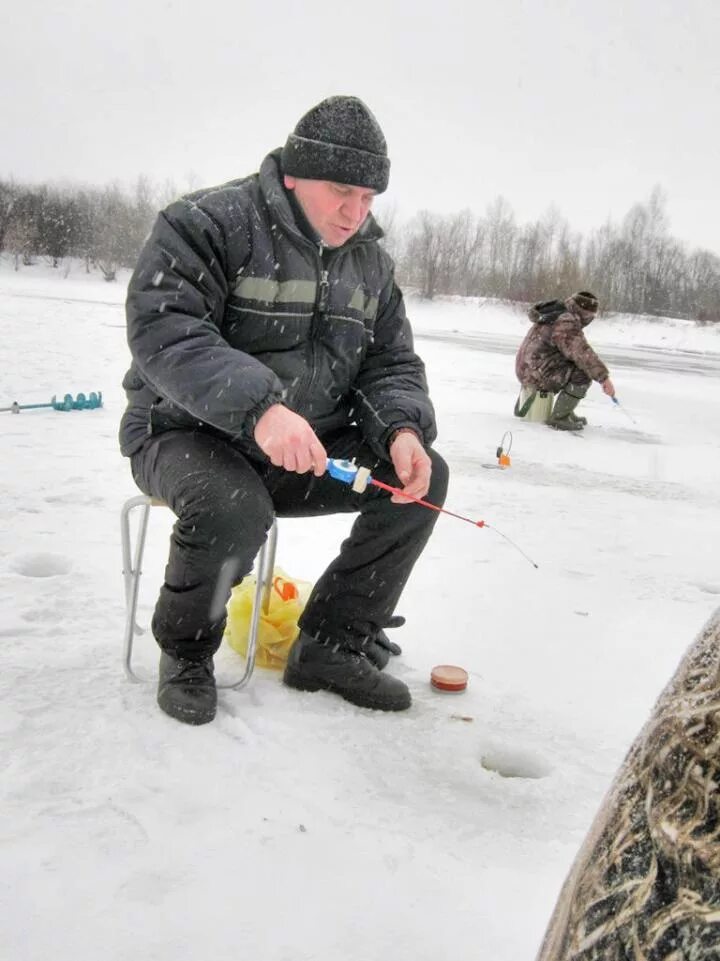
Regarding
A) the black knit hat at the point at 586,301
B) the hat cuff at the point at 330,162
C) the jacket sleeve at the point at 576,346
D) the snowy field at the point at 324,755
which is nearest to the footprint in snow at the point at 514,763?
the snowy field at the point at 324,755

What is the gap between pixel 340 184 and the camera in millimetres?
2330

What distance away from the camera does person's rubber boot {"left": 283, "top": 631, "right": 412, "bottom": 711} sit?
95.7 inches

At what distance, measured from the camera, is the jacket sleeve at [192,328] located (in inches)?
81.0

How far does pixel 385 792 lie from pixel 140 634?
109 centimetres

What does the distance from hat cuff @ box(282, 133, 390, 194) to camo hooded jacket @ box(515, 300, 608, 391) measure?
6.00m

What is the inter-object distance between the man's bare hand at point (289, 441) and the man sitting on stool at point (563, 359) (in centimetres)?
643

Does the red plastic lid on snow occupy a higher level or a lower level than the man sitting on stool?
lower

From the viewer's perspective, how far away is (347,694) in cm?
244

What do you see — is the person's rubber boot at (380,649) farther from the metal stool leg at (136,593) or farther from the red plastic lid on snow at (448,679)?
the metal stool leg at (136,593)

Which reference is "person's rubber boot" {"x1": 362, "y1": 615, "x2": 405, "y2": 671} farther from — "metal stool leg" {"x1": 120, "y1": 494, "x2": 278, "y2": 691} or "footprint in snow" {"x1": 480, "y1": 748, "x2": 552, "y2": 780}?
"footprint in snow" {"x1": 480, "y1": 748, "x2": 552, "y2": 780}

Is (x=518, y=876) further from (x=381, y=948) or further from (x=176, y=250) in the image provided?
(x=176, y=250)

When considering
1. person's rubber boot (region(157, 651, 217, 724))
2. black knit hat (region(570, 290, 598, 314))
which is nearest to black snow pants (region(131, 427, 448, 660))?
person's rubber boot (region(157, 651, 217, 724))

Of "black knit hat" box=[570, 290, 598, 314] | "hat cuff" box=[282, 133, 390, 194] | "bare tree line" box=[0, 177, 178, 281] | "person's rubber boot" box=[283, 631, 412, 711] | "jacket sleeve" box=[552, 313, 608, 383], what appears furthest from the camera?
"bare tree line" box=[0, 177, 178, 281]

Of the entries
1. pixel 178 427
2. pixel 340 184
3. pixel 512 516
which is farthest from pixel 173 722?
pixel 512 516
